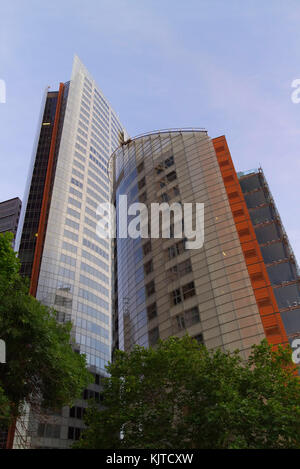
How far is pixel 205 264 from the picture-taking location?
4091cm

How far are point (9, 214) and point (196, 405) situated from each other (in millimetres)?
135048

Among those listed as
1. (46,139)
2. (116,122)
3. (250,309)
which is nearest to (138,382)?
(250,309)

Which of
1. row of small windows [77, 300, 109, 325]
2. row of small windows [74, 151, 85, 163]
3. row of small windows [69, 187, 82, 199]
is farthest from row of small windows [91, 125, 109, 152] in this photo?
row of small windows [77, 300, 109, 325]

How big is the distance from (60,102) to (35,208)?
38.2m

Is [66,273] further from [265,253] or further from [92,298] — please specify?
[265,253]

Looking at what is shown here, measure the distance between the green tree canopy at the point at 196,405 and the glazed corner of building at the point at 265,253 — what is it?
1508cm

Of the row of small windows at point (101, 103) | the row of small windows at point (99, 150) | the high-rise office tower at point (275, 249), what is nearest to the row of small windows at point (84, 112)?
the row of small windows at point (99, 150)

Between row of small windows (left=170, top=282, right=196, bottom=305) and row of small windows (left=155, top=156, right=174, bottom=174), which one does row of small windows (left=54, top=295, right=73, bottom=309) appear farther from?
row of small windows (left=170, top=282, right=196, bottom=305)

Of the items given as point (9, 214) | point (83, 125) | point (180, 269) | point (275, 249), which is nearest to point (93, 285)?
point (180, 269)

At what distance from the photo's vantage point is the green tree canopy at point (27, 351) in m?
18.5

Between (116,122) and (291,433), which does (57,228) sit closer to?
(116,122)

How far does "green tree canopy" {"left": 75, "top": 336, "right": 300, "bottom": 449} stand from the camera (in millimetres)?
16891

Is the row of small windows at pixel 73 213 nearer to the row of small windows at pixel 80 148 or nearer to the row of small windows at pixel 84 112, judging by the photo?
the row of small windows at pixel 80 148

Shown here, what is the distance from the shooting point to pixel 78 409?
70.9 meters
